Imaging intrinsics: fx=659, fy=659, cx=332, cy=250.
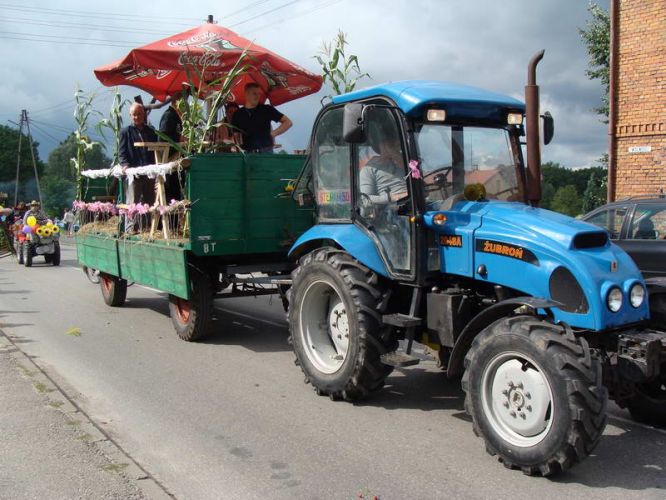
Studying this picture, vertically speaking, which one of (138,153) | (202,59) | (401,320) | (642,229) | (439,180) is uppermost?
(202,59)

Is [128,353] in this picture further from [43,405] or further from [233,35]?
[233,35]

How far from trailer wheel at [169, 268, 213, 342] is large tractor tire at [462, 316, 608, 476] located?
13.7 feet

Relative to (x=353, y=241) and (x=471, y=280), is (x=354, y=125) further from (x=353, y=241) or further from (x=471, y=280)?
(x=471, y=280)

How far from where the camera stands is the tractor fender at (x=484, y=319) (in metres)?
4.09

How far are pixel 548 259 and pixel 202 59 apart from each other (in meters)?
5.99

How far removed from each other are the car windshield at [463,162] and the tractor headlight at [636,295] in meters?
1.35

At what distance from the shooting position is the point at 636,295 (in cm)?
418

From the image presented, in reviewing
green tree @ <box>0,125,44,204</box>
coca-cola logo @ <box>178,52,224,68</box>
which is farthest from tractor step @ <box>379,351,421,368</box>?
green tree @ <box>0,125,44,204</box>

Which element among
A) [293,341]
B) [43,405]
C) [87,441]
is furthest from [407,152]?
[43,405]

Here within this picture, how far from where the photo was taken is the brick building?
47.2 ft

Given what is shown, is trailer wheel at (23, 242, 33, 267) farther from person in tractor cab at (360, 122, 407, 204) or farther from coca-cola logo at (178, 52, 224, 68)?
person in tractor cab at (360, 122, 407, 204)

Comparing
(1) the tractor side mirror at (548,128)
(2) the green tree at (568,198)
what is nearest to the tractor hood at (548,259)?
(1) the tractor side mirror at (548,128)

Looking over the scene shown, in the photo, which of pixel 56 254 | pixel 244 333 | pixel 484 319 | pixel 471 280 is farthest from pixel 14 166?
pixel 484 319

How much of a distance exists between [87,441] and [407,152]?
317cm
